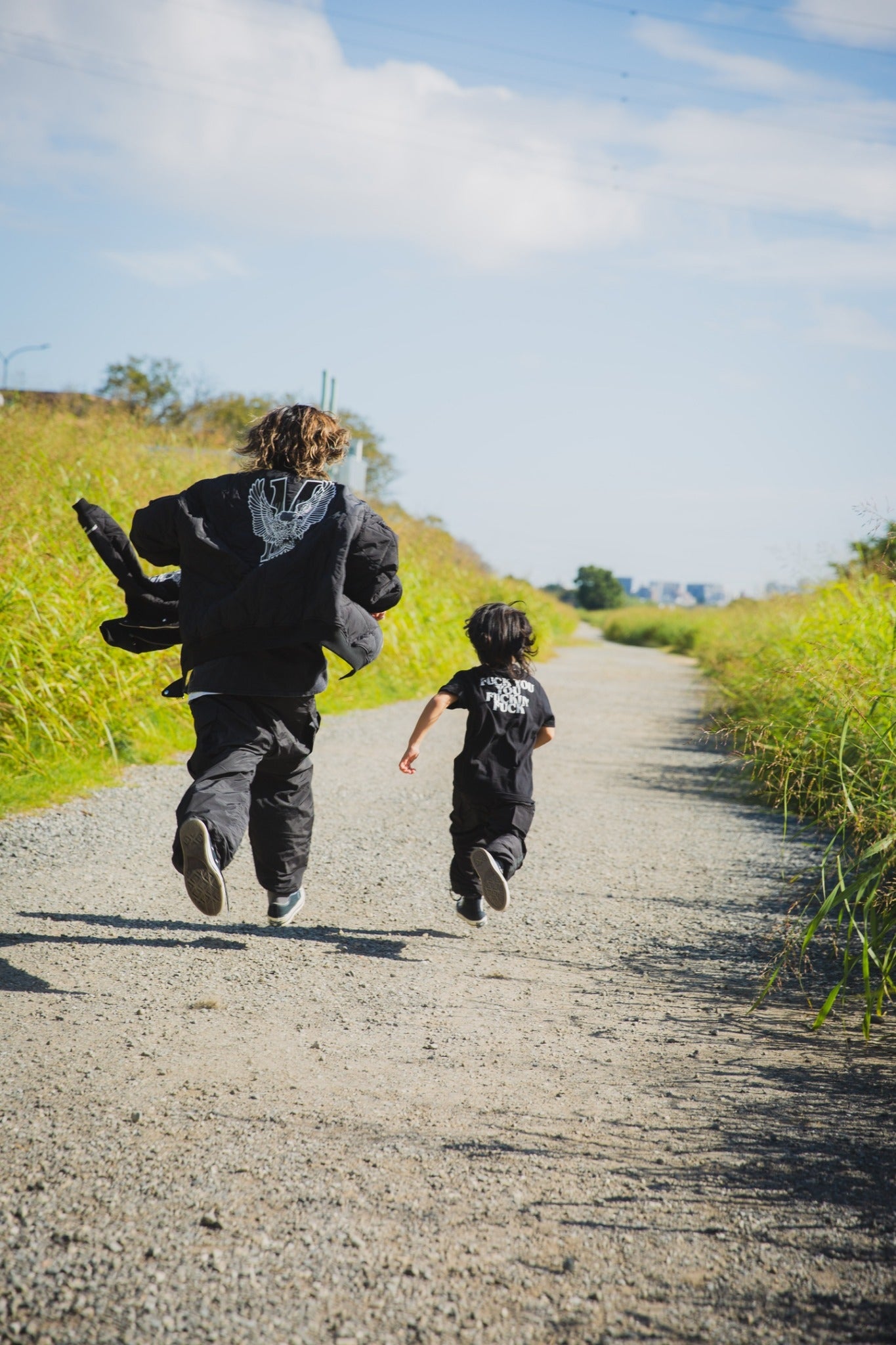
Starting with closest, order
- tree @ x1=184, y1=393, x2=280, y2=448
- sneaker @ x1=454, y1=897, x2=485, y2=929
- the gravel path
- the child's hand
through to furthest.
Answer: the gravel path, the child's hand, sneaker @ x1=454, y1=897, x2=485, y2=929, tree @ x1=184, y1=393, x2=280, y2=448

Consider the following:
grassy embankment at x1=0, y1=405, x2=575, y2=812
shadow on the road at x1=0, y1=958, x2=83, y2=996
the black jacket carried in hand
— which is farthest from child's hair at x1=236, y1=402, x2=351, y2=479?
grassy embankment at x1=0, y1=405, x2=575, y2=812

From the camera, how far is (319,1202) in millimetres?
2098

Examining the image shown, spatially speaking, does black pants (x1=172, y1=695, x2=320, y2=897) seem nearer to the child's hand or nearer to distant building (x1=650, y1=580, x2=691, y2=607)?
the child's hand

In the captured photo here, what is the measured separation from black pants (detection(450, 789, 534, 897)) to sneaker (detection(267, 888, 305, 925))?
0.61 m

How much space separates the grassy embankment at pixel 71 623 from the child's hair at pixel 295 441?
2847mm

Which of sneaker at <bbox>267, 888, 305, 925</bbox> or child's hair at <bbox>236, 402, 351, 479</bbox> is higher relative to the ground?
child's hair at <bbox>236, 402, 351, 479</bbox>

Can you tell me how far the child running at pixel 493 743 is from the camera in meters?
Answer: 4.00

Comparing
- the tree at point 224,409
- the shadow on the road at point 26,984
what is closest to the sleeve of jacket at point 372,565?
the shadow on the road at point 26,984

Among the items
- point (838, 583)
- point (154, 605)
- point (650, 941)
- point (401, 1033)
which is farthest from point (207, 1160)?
point (838, 583)

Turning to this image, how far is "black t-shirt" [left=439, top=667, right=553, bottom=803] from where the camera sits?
401 centimetres

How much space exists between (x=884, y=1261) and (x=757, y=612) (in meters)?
16.3

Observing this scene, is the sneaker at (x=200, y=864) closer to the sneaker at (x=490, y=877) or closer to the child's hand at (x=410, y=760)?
the child's hand at (x=410, y=760)

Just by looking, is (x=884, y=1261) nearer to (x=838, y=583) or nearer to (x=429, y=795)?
(x=429, y=795)

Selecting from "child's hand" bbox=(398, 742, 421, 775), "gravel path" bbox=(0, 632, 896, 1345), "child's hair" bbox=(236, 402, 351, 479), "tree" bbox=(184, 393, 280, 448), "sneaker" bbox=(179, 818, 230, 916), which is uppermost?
"tree" bbox=(184, 393, 280, 448)
